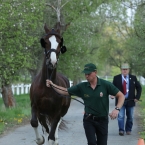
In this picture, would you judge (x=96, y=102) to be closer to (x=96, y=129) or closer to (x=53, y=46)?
(x=96, y=129)

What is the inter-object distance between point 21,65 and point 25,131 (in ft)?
12.9

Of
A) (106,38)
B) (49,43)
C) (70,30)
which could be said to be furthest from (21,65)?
(106,38)

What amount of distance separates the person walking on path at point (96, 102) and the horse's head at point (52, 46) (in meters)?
1.85

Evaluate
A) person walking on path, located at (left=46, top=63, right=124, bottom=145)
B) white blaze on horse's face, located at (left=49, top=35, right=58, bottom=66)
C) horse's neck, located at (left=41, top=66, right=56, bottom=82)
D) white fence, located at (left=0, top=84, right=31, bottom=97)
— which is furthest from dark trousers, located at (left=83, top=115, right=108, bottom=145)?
white fence, located at (left=0, top=84, right=31, bottom=97)

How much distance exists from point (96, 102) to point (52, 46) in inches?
104

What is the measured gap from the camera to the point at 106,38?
57.1 meters

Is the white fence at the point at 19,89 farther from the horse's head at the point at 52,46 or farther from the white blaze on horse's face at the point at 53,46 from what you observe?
the white blaze on horse's face at the point at 53,46

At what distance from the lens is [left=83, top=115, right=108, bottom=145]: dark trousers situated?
8438 mm

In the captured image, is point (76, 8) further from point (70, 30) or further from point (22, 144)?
point (22, 144)

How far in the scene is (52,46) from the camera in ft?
35.1

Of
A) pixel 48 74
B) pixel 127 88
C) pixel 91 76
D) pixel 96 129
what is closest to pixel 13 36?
pixel 127 88

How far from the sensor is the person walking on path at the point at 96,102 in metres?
8.38

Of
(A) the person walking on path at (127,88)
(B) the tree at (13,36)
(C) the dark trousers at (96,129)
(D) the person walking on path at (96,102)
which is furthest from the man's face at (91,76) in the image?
(B) the tree at (13,36)

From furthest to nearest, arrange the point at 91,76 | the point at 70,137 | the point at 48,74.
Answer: the point at 70,137
the point at 48,74
the point at 91,76
